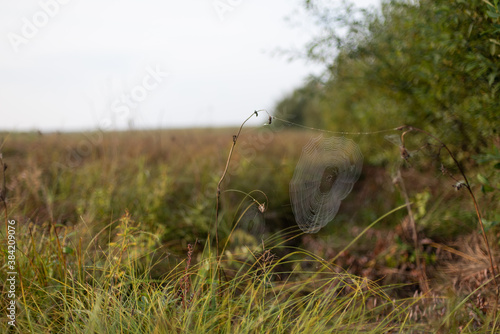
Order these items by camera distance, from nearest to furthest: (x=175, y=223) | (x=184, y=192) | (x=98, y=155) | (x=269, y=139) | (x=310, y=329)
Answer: (x=310, y=329)
(x=175, y=223)
(x=184, y=192)
(x=98, y=155)
(x=269, y=139)

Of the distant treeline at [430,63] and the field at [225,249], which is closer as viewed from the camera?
the field at [225,249]

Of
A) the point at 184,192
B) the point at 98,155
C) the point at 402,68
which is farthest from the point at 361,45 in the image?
the point at 98,155

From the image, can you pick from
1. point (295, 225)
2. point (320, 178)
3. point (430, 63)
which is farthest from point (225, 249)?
point (430, 63)

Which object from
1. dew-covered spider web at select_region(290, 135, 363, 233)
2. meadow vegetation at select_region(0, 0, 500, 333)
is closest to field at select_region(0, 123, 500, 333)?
meadow vegetation at select_region(0, 0, 500, 333)

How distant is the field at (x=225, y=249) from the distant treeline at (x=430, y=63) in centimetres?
39

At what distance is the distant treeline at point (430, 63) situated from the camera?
3354 millimetres

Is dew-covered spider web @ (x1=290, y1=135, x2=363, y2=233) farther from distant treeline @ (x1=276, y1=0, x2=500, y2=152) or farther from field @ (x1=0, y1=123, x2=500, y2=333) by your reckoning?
distant treeline @ (x1=276, y1=0, x2=500, y2=152)

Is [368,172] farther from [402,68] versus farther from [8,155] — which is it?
[8,155]

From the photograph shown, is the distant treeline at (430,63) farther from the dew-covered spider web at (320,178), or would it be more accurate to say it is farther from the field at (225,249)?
the dew-covered spider web at (320,178)

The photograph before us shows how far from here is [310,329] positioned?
2.12 metres

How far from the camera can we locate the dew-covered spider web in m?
3.21

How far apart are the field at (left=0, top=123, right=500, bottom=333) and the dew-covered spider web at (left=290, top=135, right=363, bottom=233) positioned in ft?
1.03

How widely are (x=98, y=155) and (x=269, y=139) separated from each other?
4.39 m

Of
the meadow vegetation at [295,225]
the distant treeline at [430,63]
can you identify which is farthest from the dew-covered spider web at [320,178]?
the distant treeline at [430,63]
